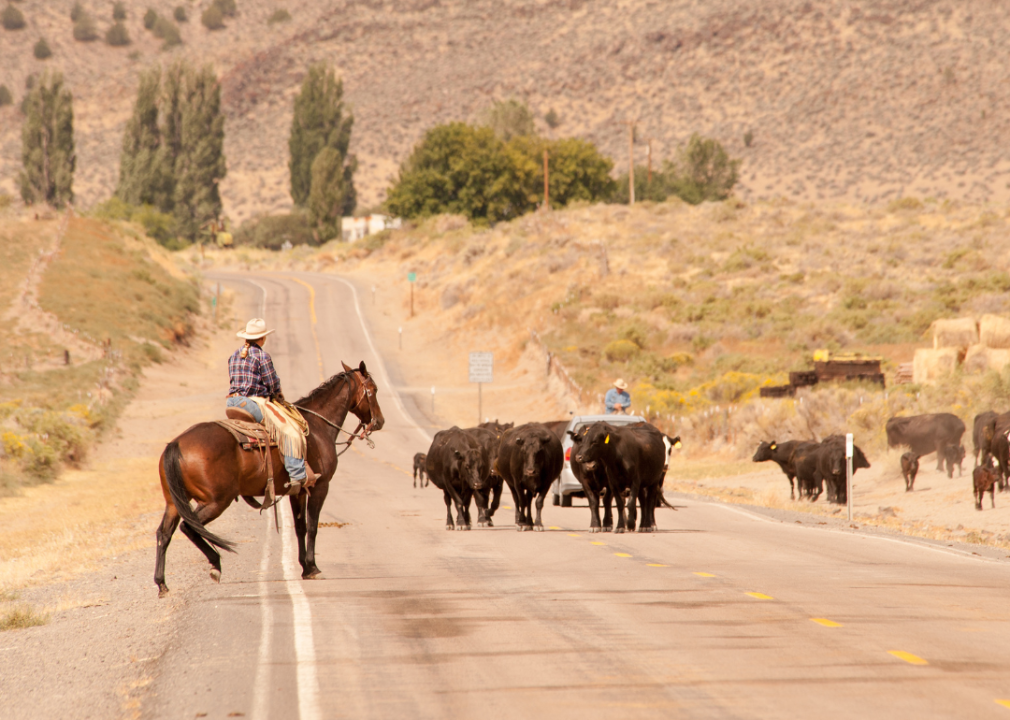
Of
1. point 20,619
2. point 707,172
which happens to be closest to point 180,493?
point 20,619

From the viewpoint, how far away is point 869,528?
20.0m

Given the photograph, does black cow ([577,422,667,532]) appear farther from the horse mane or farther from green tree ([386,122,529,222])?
green tree ([386,122,529,222])

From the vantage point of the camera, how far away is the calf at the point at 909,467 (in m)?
25.4

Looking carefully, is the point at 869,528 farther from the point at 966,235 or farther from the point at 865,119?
the point at 865,119

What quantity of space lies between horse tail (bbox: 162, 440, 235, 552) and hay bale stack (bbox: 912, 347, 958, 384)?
2900 cm

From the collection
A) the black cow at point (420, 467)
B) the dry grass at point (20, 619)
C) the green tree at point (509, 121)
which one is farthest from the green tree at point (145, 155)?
the dry grass at point (20, 619)

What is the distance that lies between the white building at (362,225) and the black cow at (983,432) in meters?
104

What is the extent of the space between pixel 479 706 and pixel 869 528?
1426 cm

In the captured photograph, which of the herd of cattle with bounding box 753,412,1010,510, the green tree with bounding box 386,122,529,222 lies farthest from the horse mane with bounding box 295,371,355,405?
the green tree with bounding box 386,122,529,222

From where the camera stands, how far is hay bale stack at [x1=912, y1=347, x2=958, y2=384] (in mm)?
36438

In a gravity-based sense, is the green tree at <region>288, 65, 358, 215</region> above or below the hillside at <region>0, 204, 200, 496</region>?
above

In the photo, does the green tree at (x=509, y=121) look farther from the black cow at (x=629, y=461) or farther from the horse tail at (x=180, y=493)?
the horse tail at (x=180, y=493)

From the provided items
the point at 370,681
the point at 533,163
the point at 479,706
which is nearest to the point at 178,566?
the point at 370,681

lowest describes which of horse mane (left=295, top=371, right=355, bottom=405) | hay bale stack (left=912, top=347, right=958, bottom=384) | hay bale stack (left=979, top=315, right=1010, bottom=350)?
horse mane (left=295, top=371, right=355, bottom=405)
